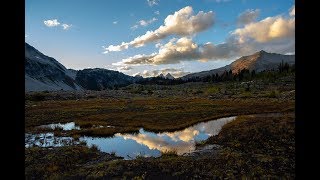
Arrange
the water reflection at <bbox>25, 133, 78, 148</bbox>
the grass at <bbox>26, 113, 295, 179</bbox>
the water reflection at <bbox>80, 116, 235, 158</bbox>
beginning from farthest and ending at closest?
the water reflection at <bbox>25, 133, 78, 148</bbox> → the water reflection at <bbox>80, 116, 235, 158</bbox> → the grass at <bbox>26, 113, 295, 179</bbox>

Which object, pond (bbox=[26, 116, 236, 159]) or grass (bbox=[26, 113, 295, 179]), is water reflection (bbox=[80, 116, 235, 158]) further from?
grass (bbox=[26, 113, 295, 179])

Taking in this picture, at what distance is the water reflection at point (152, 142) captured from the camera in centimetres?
2945

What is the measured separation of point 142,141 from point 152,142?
122 cm

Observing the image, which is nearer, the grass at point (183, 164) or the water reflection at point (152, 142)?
the grass at point (183, 164)

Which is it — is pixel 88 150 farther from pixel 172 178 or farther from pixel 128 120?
pixel 128 120

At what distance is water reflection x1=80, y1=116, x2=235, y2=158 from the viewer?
2945 centimetres

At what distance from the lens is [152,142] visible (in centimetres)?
3384

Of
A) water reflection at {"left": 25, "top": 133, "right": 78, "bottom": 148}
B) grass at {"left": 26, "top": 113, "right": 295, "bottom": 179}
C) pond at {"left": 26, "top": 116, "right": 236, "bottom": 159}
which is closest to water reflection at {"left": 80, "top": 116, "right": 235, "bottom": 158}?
pond at {"left": 26, "top": 116, "right": 236, "bottom": 159}

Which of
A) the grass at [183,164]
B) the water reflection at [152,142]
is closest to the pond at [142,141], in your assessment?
the water reflection at [152,142]

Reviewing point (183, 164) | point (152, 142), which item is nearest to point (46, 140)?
point (152, 142)

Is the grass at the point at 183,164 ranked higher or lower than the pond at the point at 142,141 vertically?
higher

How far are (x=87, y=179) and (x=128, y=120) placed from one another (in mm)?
30636

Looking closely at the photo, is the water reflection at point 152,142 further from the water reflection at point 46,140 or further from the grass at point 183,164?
the grass at point 183,164
